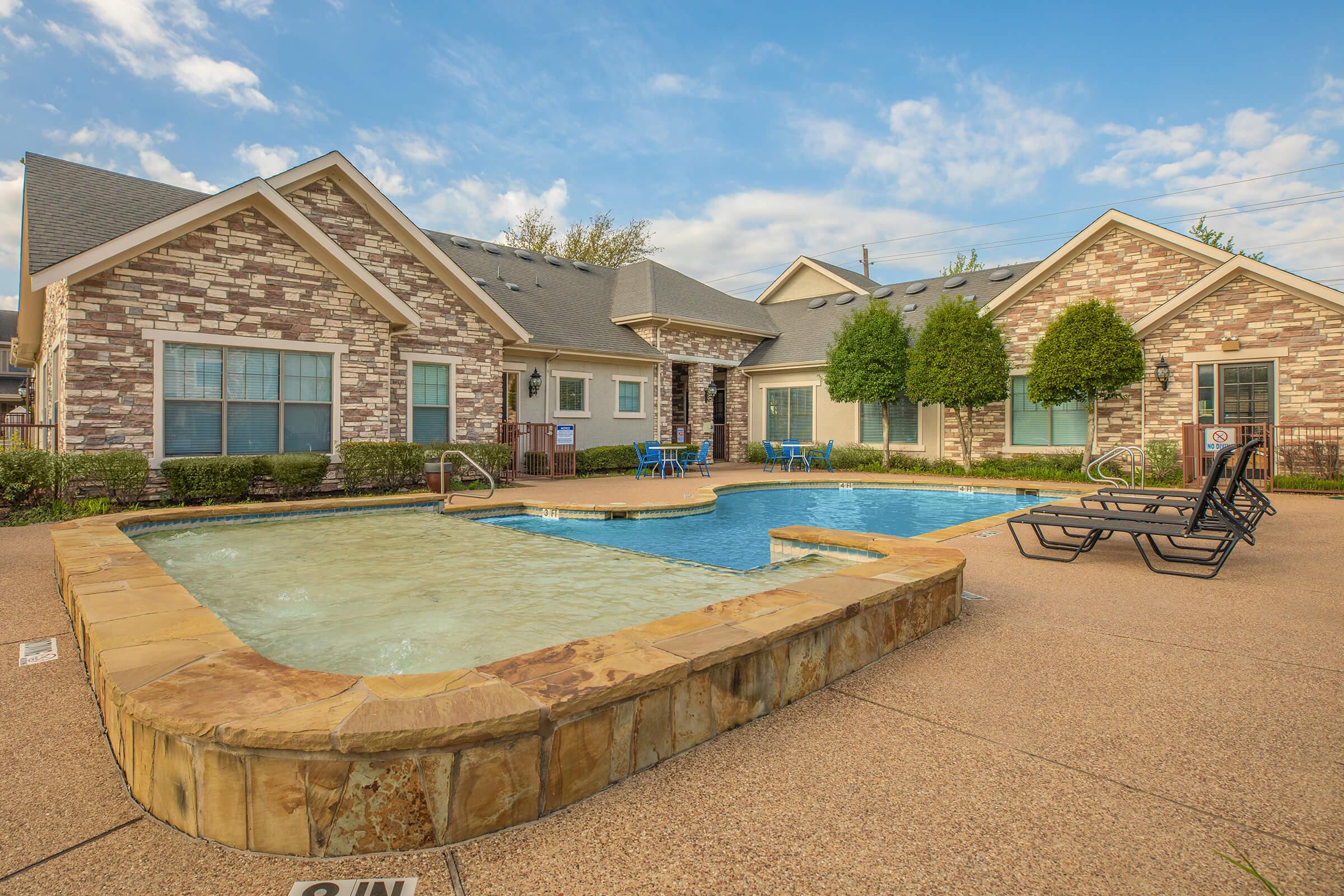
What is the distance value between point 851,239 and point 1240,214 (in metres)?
16.1

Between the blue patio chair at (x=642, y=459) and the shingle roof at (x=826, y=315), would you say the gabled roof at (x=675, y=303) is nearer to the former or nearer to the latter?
the shingle roof at (x=826, y=315)

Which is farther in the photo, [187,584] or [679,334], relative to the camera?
[679,334]

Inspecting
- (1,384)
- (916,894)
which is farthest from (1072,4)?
(1,384)

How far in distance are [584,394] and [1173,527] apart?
1316 cm

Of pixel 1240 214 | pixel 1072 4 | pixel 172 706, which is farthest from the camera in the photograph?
pixel 1240 214

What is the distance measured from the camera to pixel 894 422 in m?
17.7

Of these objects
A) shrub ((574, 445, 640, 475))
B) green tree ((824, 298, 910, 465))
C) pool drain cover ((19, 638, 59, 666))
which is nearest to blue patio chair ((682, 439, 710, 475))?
shrub ((574, 445, 640, 475))

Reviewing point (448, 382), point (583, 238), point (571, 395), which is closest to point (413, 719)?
point (448, 382)

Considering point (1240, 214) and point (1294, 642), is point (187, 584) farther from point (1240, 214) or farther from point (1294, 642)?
point (1240, 214)

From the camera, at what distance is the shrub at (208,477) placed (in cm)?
910

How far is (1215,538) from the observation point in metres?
4.83

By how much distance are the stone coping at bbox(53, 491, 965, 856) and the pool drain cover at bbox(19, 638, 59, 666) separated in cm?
53

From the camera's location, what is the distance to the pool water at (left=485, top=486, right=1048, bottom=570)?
761cm

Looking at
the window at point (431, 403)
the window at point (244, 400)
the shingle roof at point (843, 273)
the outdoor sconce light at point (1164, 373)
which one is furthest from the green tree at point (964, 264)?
the window at point (244, 400)
